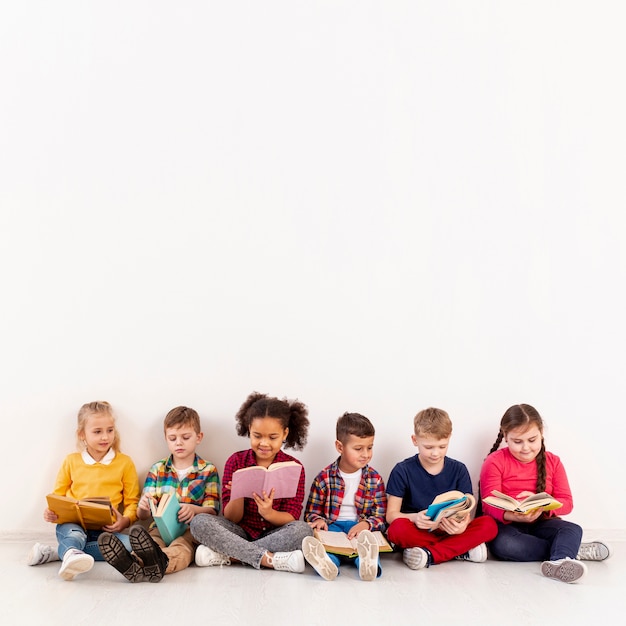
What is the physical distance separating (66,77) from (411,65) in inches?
67.2

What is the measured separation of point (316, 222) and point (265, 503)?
1382 mm

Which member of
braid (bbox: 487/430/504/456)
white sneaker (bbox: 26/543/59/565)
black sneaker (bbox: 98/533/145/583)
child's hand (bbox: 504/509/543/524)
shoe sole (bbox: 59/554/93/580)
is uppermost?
braid (bbox: 487/430/504/456)

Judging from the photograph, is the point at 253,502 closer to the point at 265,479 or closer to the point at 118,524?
the point at 265,479

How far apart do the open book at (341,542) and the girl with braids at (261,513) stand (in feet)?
0.22

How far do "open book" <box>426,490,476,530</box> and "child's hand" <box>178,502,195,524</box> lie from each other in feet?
3.39

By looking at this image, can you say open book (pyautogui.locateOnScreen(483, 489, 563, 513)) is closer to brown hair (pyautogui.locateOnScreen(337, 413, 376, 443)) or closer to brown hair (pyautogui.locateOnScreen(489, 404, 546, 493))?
brown hair (pyautogui.locateOnScreen(489, 404, 546, 493))

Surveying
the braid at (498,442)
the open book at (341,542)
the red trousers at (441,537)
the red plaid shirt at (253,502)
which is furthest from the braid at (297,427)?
the braid at (498,442)

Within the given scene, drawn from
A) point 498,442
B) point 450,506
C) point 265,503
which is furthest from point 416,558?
point 498,442

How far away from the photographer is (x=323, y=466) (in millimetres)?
3705

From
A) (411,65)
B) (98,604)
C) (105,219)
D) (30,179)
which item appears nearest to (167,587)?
(98,604)

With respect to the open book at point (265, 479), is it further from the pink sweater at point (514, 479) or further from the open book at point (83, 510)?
the pink sweater at point (514, 479)

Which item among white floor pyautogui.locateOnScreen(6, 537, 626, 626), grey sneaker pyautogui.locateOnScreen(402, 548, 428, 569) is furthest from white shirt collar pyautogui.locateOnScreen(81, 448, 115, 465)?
grey sneaker pyautogui.locateOnScreen(402, 548, 428, 569)

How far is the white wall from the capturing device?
3662 millimetres

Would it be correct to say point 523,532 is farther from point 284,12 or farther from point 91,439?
point 284,12
